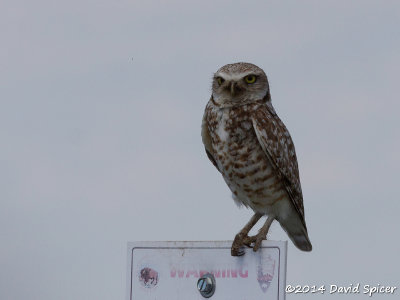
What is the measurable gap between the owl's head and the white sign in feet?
7.39

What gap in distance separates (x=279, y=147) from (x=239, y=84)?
2.17ft

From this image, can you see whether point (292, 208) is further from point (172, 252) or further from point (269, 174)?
point (172, 252)

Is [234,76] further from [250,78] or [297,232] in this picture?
[297,232]

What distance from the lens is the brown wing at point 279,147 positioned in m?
6.35

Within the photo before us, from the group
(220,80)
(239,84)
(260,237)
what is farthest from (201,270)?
(220,80)

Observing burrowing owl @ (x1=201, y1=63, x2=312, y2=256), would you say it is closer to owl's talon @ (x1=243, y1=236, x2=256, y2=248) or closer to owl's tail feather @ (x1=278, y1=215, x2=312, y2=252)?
owl's tail feather @ (x1=278, y1=215, x2=312, y2=252)

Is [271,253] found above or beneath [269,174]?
beneath

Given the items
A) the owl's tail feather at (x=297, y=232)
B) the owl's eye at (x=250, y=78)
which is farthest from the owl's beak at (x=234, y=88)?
the owl's tail feather at (x=297, y=232)

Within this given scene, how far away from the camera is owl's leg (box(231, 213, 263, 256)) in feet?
14.3

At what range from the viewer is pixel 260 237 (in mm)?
5520

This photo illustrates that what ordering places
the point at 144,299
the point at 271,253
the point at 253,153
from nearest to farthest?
the point at 271,253 → the point at 144,299 → the point at 253,153

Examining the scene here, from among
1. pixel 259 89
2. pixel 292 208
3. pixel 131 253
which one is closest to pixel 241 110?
pixel 259 89

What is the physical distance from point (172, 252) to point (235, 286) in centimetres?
50

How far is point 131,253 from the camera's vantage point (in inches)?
186
